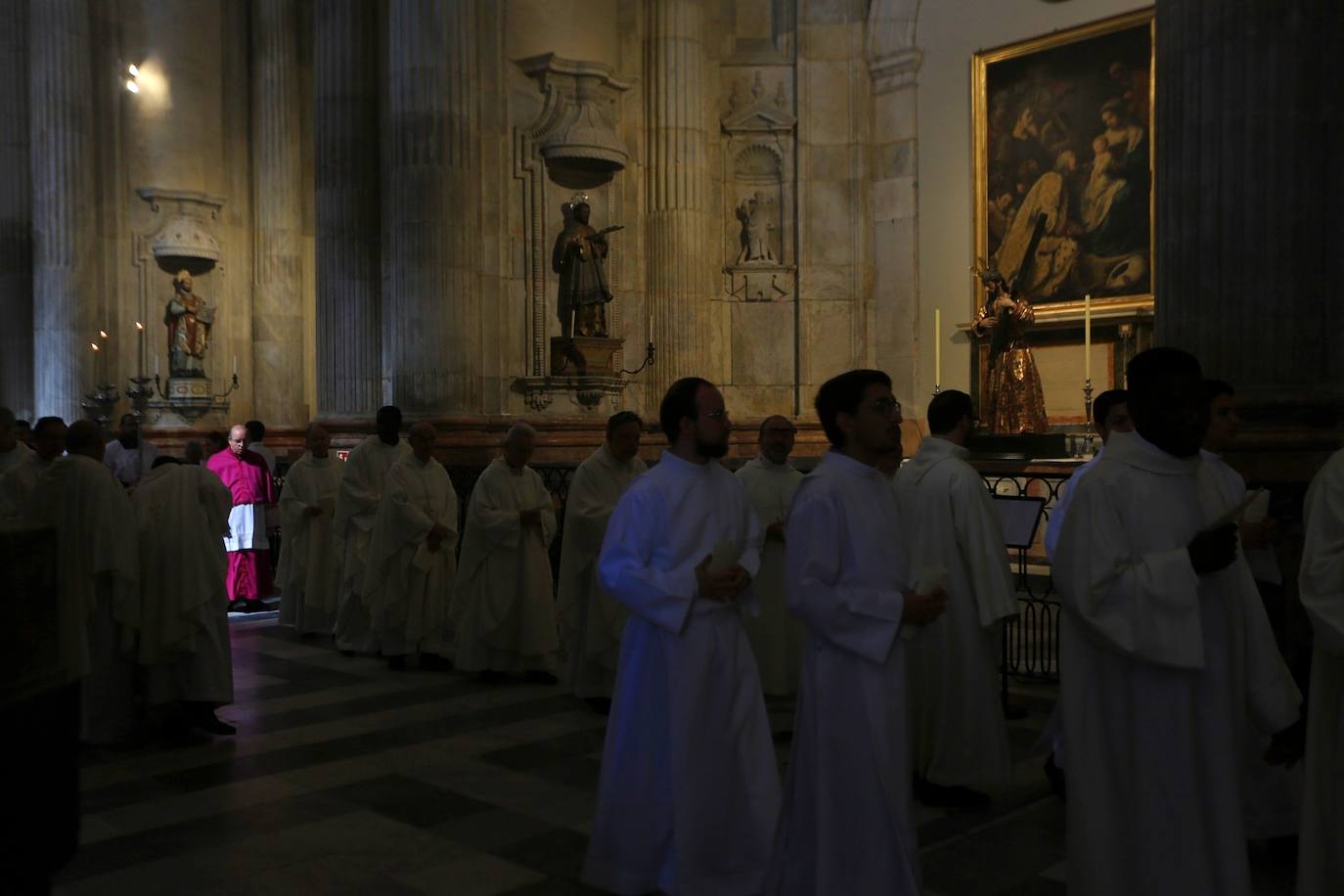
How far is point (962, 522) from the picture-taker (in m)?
6.02

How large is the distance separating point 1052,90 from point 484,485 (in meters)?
9.71

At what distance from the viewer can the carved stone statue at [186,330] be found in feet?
61.2

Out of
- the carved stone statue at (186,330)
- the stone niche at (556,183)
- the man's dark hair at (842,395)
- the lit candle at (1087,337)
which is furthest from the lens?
the carved stone statue at (186,330)

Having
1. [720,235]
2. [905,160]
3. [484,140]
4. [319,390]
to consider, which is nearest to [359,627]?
[319,390]

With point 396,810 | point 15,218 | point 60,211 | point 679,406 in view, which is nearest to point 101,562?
point 396,810

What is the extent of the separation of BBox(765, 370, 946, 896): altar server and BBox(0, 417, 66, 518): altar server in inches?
210

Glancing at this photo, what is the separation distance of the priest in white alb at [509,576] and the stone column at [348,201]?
20.0 feet

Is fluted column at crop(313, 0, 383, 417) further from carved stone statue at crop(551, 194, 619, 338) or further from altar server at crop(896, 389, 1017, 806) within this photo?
altar server at crop(896, 389, 1017, 806)

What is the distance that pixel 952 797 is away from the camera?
5770 millimetres

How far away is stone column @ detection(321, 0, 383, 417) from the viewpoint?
14914mm

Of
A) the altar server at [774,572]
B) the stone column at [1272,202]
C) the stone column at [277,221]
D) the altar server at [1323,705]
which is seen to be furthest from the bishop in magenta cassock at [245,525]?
the altar server at [1323,705]

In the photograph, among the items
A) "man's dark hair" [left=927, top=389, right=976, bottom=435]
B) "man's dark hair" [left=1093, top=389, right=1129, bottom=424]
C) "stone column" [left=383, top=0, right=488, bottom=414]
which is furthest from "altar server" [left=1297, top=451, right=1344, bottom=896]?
"stone column" [left=383, top=0, right=488, bottom=414]

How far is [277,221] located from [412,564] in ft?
36.6

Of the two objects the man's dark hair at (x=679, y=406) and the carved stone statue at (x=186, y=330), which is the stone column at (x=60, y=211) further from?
the man's dark hair at (x=679, y=406)
